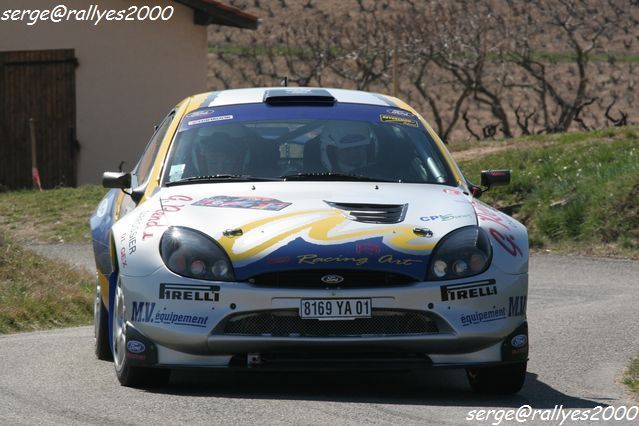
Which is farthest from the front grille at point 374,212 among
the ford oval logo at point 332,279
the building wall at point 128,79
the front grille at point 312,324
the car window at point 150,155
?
the building wall at point 128,79

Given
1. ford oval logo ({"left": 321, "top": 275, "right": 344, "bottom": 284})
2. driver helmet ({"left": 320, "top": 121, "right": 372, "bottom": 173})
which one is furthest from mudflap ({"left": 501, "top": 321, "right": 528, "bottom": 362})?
driver helmet ({"left": 320, "top": 121, "right": 372, "bottom": 173})

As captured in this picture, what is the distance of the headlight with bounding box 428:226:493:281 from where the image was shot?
719 cm

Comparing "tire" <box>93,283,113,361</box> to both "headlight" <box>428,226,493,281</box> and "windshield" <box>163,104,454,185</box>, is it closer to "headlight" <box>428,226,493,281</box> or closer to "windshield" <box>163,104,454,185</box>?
"windshield" <box>163,104,454,185</box>

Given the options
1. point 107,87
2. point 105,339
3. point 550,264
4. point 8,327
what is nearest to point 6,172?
point 107,87

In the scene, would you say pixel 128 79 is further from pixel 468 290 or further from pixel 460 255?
pixel 468 290

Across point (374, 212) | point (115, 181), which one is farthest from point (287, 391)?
point (115, 181)

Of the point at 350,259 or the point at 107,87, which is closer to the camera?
the point at 350,259

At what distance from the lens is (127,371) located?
7.39 m

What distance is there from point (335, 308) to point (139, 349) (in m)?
0.98

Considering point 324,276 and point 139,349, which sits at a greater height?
point 324,276

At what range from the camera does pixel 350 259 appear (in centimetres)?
709

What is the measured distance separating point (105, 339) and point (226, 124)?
4.68 ft

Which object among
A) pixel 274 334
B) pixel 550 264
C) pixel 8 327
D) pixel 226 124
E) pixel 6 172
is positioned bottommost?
pixel 6 172

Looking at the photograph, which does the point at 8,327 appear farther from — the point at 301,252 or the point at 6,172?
the point at 6,172
